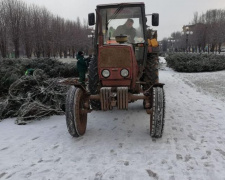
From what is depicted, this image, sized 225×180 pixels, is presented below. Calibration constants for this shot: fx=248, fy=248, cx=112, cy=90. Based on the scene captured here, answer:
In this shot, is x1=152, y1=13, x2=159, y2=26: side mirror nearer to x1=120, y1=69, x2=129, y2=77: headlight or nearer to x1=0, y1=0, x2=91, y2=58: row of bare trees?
x1=120, y1=69, x2=129, y2=77: headlight

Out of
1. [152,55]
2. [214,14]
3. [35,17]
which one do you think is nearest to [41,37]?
[35,17]

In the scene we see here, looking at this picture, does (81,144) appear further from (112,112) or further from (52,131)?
(112,112)

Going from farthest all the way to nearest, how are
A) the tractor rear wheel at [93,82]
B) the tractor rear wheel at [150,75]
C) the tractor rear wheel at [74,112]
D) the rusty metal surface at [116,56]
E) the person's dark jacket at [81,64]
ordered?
the person's dark jacket at [81,64] < the tractor rear wheel at [150,75] < the tractor rear wheel at [93,82] < the rusty metal surface at [116,56] < the tractor rear wheel at [74,112]

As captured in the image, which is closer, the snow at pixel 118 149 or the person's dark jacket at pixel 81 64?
the snow at pixel 118 149

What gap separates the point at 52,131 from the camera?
530 cm

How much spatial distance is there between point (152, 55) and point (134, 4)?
1852mm

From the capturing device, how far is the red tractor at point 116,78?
4.52 meters

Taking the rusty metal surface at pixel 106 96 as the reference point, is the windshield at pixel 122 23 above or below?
above

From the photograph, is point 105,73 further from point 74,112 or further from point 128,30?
point 128,30

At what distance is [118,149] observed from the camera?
4.25m

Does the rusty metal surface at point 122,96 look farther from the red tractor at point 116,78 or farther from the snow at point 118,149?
the snow at point 118,149

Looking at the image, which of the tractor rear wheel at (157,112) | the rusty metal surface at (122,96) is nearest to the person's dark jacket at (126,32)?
the rusty metal surface at (122,96)

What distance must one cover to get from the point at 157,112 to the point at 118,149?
3.07 feet

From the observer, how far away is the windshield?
6145 mm
